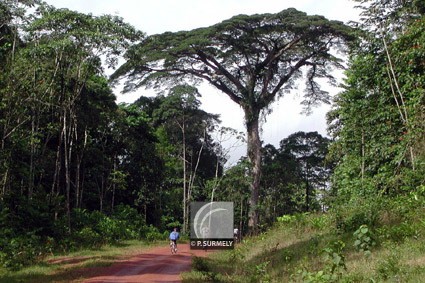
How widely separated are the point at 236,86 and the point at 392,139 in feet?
61.0

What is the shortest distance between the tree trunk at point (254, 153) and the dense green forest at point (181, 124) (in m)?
0.09

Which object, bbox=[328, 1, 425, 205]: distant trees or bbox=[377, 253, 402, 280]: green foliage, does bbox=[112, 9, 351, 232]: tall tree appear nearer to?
bbox=[328, 1, 425, 205]: distant trees

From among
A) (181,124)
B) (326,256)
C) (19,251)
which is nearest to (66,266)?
(19,251)

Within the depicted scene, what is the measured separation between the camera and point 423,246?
10.9 m

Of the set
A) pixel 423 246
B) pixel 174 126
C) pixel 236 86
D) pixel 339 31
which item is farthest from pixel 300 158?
pixel 423 246

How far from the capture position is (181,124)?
46.8 m

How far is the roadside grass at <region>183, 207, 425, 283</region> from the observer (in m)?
9.06

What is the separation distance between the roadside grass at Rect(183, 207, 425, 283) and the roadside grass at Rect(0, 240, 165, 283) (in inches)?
145

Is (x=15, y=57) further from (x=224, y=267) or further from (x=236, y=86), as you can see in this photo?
(x=236, y=86)

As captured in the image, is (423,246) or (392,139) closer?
(423,246)

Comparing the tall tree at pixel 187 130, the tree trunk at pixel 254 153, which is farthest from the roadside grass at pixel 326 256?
the tall tree at pixel 187 130

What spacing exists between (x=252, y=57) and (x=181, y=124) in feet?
44.3

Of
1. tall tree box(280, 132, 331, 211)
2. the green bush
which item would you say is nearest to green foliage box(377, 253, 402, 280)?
the green bush

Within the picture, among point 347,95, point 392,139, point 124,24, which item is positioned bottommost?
point 392,139
